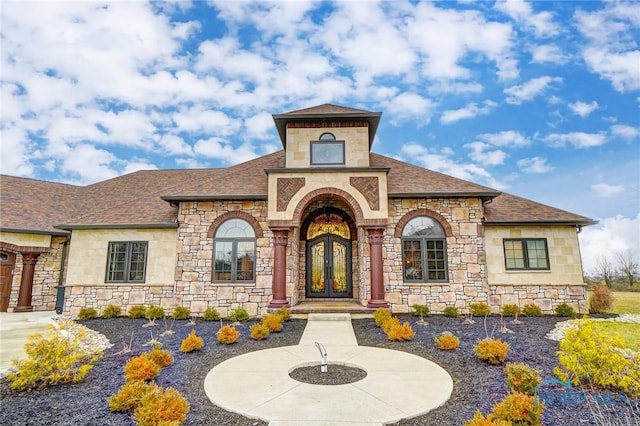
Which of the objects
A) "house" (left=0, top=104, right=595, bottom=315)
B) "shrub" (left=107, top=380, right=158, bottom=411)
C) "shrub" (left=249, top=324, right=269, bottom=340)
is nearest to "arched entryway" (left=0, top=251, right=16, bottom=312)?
"house" (left=0, top=104, right=595, bottom=315)

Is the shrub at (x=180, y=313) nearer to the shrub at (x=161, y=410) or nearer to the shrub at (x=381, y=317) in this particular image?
the shrub at (x=381, y=317)

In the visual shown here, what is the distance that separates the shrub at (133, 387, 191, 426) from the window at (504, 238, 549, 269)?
11.6m

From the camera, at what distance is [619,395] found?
424 centimetres

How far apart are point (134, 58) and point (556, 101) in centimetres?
Result: 2055

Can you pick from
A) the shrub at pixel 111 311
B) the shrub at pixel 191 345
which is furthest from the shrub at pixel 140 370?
the shrub at pixel 111 311

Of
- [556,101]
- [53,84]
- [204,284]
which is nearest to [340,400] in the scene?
[204,284]

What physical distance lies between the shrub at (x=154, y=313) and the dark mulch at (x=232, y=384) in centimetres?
98

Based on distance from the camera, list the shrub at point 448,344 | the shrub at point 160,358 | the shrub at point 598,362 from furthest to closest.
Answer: the shrub at point 448,344
the shrub at point 160,358
the shrub at point 598,362

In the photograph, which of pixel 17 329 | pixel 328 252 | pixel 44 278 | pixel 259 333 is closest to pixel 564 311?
pixel 328 252

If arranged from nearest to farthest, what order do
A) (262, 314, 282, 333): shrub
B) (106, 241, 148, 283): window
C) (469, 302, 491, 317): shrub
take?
(262, 314, 282, 333): shrub → (469, 302, 491, 317): shrub → (106, 241, 148, 283): window

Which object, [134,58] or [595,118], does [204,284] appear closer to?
[134,58]

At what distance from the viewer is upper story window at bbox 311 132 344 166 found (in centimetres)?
1152

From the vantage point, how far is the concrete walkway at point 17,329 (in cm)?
667

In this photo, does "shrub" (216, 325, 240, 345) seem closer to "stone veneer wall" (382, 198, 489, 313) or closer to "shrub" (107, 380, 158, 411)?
"shrub" (107, 380, 158, 411)
